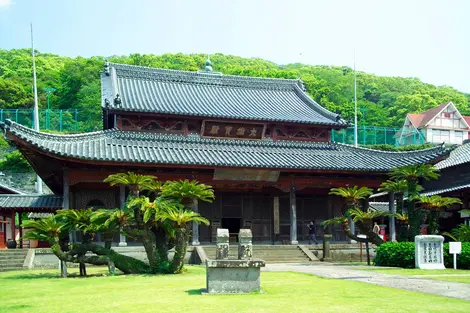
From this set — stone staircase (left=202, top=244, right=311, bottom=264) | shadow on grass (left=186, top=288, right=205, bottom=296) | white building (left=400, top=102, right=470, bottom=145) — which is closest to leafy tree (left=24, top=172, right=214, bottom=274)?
shadow on grass (left=186, top=288, right=205, bottom=296)

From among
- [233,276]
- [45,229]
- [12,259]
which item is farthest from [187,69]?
[233,276]

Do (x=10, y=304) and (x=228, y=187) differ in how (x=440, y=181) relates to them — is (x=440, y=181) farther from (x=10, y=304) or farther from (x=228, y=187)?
(x=10, y=304)

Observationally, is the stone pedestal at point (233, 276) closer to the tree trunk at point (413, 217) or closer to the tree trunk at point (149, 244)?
the tree trunk at point (149, 244)

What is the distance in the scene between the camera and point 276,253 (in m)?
27.2

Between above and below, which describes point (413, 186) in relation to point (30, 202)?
above

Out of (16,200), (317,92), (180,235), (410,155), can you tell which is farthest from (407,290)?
(317,92)

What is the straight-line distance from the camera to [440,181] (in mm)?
41156

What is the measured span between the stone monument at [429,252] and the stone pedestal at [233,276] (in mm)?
9827

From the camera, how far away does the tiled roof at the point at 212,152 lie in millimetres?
25564

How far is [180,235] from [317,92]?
241 feet

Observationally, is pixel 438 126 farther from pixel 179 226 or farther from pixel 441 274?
pixel 179 226

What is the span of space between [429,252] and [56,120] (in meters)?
58.6

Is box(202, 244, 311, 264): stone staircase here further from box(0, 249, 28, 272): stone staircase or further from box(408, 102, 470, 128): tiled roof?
box(408, 102, 470, 128): tiled roof

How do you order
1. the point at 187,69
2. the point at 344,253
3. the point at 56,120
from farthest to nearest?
the point at 187,69, the point at 56,120, the point at 344,253
